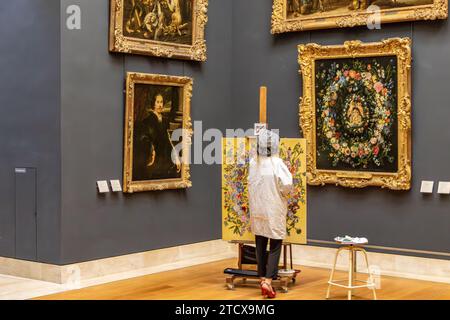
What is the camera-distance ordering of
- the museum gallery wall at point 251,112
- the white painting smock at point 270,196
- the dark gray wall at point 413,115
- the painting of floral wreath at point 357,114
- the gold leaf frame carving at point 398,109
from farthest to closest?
the painting of floral wreath at point 357,114 → the gold leaf frame carving at point 398,109 → the dark gray wall at point 413,115 → the museum gallery wall at point 251,112 → the white painting smock at point 270,196

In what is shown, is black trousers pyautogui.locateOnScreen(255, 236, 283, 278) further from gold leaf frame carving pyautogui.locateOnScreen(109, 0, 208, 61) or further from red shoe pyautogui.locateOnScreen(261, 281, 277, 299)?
gold leaf frame carving pyautogui.locateOnScreen(109, 0, 208, 61)

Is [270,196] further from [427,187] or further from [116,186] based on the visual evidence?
[427,187]

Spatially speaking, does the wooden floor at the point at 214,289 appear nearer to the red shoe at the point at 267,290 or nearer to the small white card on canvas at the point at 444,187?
the red shoe at the point at 267,290

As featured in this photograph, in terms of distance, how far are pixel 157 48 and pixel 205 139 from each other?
6.93 ft

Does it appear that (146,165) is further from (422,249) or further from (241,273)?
(422,249)

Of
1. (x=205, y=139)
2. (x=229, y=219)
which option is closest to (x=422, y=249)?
(x=229, y=219)

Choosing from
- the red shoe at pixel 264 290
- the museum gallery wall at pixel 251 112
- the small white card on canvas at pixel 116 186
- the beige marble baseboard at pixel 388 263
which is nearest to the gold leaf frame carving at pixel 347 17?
the museum gallery wall at pixel 251 112

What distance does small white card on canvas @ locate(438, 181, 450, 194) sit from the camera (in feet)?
41.7

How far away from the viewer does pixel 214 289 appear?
12.0 meters

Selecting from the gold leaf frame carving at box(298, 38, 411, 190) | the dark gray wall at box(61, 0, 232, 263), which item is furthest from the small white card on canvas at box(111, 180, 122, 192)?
the gold leaf frame carving at box(298, 38, 411, 190)

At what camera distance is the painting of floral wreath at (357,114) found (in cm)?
1337

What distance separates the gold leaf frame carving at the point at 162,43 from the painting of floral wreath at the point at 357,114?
2.26 metres

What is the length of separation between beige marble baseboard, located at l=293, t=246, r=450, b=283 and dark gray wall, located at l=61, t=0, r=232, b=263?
2.06 m

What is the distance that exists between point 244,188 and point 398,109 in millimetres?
3057
